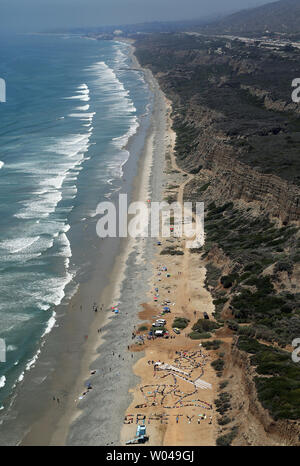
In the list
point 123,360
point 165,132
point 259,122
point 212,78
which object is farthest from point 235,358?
point 212,78

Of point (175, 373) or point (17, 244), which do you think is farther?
point (17, 244)

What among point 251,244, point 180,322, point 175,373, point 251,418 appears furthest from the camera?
point 251,244

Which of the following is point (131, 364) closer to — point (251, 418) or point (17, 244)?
point (251, 418)

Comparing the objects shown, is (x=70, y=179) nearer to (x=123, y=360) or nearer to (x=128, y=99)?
(x=123, y=360)

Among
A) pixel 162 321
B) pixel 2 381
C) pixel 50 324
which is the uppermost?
pixel 162 321

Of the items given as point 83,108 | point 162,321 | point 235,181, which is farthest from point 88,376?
point 83,108

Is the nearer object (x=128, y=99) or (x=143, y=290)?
(x=143, y=290)

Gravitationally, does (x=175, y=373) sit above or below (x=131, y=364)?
above

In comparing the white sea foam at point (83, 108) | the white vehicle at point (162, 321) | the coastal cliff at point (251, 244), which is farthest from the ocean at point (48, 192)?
the coastal cliff at point (251, 244)

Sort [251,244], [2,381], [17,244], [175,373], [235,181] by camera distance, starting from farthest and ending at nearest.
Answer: [235,181] < [17,244] < [251,244] < [2,381] < [175,373]
